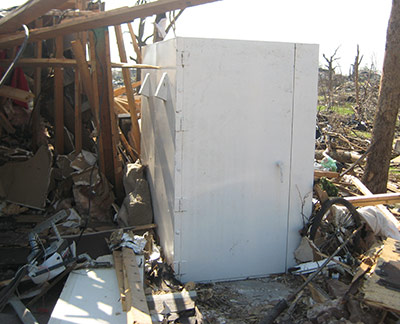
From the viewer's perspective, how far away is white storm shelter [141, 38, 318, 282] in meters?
3.64

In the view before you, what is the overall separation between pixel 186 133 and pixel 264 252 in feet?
4.68

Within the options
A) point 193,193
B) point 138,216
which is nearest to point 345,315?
point 193,193

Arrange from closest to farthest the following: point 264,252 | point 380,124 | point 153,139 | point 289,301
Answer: point 289,301, point 264,252, point 153,139, point 380,124

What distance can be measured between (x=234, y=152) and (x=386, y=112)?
3.68m

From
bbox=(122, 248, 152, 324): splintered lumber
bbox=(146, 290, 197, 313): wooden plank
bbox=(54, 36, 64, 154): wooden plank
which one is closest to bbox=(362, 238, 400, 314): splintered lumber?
bbox=(146, 290, 197, 313): wooden plank

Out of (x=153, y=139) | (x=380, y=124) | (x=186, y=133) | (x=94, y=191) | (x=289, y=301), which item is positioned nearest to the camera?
(x=289, y=301)

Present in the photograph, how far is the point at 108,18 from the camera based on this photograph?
129 inches

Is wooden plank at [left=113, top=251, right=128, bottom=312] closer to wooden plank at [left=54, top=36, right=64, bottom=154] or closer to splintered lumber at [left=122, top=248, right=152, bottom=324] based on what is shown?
splintered lumber at [left=122, top=248, right=152, bottom=324]

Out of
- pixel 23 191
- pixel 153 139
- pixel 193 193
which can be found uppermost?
pixel 153 139

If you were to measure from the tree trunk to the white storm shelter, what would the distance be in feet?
9.72

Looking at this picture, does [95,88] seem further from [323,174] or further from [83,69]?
[323,174]

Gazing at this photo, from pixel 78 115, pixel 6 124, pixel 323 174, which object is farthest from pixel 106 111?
pixel 323 174

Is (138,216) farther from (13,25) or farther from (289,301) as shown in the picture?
(13,25)

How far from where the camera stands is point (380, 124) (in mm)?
6383
